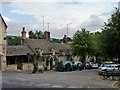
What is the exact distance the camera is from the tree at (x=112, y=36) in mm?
40062

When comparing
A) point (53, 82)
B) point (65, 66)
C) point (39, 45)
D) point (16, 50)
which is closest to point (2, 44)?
point (16, 50)

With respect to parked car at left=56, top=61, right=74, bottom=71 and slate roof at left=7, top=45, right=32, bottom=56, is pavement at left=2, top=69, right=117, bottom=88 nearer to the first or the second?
parked car at left=56, top=61, right=74, bottom=71

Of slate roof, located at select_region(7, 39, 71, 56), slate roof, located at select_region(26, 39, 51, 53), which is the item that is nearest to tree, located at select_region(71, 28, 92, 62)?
slate roof, located at select_region(7, 39, 71, 56)

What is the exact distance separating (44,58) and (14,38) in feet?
144

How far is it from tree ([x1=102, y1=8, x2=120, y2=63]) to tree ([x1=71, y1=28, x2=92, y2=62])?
119 feet

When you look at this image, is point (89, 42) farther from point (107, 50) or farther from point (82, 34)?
point (107, 50)

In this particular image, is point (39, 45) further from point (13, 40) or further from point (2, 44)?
point (13, 40)

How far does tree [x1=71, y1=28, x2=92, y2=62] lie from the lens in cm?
7825

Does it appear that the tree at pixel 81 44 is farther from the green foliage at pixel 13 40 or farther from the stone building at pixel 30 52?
the green foliage at pixel 13 40

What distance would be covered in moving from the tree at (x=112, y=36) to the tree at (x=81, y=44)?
36.4 m

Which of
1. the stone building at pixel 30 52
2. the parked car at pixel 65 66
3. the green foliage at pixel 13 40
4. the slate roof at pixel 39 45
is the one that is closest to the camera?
the parked car at pixel 65 66

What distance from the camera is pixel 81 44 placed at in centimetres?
7869

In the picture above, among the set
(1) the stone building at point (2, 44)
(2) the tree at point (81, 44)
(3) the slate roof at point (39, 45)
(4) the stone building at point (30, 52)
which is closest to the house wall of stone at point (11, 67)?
(4) the stone building at point (30, 52)

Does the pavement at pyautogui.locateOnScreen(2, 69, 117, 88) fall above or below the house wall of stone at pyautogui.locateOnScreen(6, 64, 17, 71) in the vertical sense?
below
